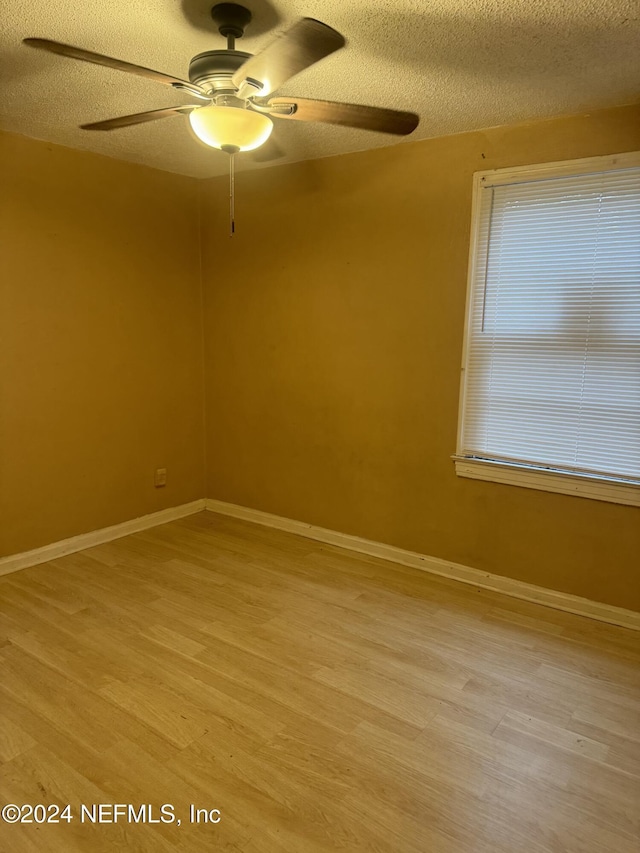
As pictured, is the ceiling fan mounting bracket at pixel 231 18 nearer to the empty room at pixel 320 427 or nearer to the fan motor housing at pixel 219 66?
the empty room at pixel 320 427

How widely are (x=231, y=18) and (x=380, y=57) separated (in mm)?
586

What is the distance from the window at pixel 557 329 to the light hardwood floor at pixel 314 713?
0.81 metres

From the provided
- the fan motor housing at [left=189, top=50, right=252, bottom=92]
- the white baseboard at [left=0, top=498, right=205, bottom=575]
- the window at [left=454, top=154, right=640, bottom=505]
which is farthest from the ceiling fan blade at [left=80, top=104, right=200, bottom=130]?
the white baseboard at [left=0, top=498, right=205, bottom=575]

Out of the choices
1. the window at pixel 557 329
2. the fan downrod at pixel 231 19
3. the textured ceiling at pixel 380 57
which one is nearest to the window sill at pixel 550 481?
the window at pixel 557 329

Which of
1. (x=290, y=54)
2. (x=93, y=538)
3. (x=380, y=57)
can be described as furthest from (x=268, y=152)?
(x=93, y=538)

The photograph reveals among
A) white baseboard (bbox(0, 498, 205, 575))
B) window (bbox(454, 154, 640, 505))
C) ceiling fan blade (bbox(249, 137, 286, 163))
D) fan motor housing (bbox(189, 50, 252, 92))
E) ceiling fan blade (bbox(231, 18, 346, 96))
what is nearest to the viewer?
ceiling fan blade (bbox(231, 18, 346, 96))

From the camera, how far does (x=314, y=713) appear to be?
209cm

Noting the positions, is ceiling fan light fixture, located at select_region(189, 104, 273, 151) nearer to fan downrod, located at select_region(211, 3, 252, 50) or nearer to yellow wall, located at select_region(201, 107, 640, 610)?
fan downrod, located at select_region(211, 3, 252, 50)

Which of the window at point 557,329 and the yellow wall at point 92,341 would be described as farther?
the yellow wall at point 92,341

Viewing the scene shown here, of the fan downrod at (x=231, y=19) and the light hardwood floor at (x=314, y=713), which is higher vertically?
the fan downrod at (x=231, y=19)

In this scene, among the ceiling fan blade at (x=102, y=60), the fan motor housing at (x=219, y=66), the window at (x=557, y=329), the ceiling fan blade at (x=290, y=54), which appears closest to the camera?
the ceiling fan blade at (x=290, y=54)

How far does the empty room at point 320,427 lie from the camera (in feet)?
5.80

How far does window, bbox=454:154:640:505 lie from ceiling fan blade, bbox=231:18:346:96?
1.61 meters

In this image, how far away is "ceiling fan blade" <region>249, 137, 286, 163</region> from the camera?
10.3ft
